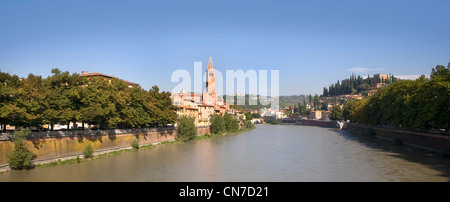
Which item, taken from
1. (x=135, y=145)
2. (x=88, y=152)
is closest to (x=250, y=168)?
(x=88, y=152)

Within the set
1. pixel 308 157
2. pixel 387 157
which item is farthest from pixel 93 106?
pixel 387 157

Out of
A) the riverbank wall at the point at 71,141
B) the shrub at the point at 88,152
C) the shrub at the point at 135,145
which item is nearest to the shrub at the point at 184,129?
the riverbank wall at the point at 71,141

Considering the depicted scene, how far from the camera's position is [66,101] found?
2594 cm

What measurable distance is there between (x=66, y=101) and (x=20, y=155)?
5825 millimetres

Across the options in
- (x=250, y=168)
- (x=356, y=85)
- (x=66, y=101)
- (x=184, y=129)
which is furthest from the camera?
(x=356, y=85)

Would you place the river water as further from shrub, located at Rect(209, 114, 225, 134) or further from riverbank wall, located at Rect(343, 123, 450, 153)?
shrub, located at Rect(209, 114, 225, 134)

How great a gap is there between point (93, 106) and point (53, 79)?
3.40 m

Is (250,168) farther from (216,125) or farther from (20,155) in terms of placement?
(216,125)

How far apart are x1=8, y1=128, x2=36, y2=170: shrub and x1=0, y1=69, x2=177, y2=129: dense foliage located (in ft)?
3.40

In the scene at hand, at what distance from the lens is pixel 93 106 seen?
92.4ft

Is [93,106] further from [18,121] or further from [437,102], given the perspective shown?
[437,102]

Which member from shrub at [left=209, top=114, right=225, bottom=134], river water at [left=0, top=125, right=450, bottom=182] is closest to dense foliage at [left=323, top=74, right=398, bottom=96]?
shrub at [left=209, top=114, right=225, bottom=134]
